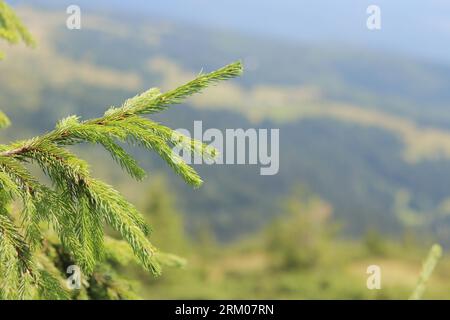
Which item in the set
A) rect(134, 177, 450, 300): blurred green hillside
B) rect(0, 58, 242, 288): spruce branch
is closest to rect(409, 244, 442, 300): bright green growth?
rect(0, 58, 242, 288): spruce branch

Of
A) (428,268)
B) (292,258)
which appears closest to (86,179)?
(428,268)

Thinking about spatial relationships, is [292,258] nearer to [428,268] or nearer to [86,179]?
[428,268]

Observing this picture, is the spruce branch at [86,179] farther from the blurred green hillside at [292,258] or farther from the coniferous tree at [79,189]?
the blurred green hillside at [292,258]

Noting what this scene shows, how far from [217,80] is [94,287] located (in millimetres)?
1744

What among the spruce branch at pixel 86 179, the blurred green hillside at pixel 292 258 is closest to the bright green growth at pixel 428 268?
the spruce branch at pixel 86 179

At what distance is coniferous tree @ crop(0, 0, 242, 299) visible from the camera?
1948mm

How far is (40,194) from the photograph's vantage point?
2.05 metres

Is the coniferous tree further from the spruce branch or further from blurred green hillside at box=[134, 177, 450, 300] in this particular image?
blurred green hillside at box=[134, 177, 450, 300]

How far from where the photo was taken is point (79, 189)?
2.04 meters

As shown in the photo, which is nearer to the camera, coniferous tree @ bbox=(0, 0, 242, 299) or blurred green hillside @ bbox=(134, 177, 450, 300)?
coniferous tree @ bbox=(0, 0, 242, 299)

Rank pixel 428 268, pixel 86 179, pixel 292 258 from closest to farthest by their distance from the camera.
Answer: pixel 86 179, pixel 428 268, pixel 292 258

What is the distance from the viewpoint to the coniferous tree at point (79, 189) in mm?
1948
